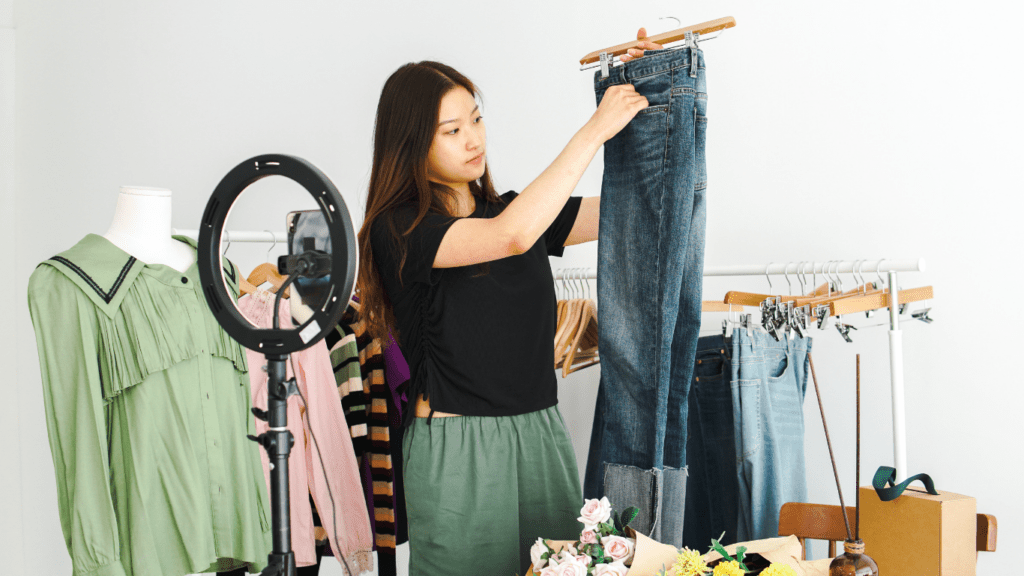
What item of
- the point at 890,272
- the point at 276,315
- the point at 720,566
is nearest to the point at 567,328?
the point at 890,272

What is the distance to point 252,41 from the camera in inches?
116

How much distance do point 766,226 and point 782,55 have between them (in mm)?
521

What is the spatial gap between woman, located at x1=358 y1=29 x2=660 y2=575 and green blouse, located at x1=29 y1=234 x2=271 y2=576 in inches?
15.5

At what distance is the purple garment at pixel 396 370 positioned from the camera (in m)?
1.97

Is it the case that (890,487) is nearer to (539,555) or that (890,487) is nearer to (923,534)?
(923,534)

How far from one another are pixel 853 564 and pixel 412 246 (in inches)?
37.4

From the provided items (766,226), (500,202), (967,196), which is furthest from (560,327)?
(967,196)

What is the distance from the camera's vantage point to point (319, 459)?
1.91m

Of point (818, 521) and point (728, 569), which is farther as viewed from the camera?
point (818, 521)

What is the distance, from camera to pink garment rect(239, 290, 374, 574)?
188 cm

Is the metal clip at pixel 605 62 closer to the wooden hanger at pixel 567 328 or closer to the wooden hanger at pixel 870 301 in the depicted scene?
the wooden hanger at pixel 870 301

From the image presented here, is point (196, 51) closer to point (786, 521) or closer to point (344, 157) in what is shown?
point (344, 157)

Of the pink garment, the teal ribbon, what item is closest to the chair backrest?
the teal ribbon

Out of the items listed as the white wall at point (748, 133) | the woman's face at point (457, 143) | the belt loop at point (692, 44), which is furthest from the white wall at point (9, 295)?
the belt loop at point (692, 44)
